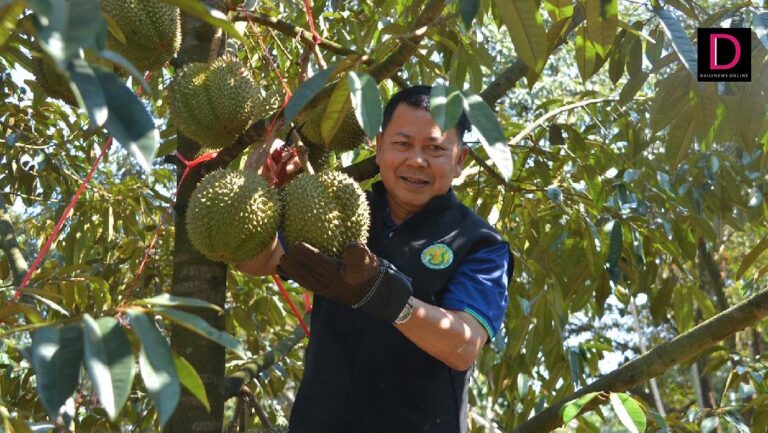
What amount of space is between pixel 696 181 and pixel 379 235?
5.00ft

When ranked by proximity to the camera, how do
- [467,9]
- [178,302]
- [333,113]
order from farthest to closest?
1. [333,113]
2. [467,9]
3. [178,302]

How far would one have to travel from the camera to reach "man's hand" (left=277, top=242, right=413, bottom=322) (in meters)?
1.53

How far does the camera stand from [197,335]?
1845 mm

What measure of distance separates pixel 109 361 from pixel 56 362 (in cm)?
6

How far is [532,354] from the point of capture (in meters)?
2.62

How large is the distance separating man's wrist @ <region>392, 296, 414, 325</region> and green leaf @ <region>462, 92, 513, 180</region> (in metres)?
0.46

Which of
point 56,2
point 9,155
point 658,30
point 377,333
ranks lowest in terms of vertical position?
point 377,333

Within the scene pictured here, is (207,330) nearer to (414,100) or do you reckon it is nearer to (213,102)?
(213,102)

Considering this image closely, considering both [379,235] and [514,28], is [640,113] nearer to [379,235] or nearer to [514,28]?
[379,235]

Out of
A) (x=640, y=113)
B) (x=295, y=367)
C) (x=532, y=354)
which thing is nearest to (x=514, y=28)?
(x=532, y=354)

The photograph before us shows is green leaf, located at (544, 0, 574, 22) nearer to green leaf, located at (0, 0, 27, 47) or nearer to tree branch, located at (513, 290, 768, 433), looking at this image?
tree branch, located at (513, 290, 768, 433)

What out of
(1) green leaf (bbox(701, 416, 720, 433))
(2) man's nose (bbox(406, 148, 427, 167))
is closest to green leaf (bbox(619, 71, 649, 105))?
(2) man's nose (bbox(406, 148, 427, 167))

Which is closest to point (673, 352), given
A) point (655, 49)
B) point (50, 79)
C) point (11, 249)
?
point (655, 49)

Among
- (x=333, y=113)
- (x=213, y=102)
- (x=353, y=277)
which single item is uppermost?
(x=213, y=102)
